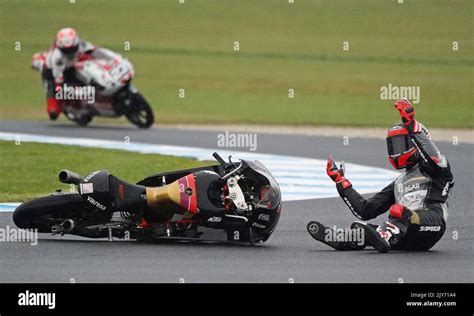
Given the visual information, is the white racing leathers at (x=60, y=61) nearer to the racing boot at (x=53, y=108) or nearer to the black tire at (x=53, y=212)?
the racing boot at (x=53, y=108)

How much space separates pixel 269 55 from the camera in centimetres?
4188

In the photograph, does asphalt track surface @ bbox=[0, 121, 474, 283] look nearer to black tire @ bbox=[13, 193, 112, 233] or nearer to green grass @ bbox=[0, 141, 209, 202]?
black tire @ bbox=[13, 193, 112, 233]

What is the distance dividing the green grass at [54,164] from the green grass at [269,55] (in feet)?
30.6

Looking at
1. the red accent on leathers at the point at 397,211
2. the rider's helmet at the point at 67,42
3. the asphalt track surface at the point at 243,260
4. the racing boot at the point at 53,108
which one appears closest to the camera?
the asphalt track surface at the point at 243,260

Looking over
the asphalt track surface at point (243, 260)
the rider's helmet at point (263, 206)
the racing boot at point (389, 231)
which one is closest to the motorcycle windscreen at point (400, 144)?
the racing boot at point (389, 231)

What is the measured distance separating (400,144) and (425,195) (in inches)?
20.9

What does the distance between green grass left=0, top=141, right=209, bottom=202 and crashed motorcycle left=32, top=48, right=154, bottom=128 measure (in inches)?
152

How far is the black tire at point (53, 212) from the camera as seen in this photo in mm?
10727
